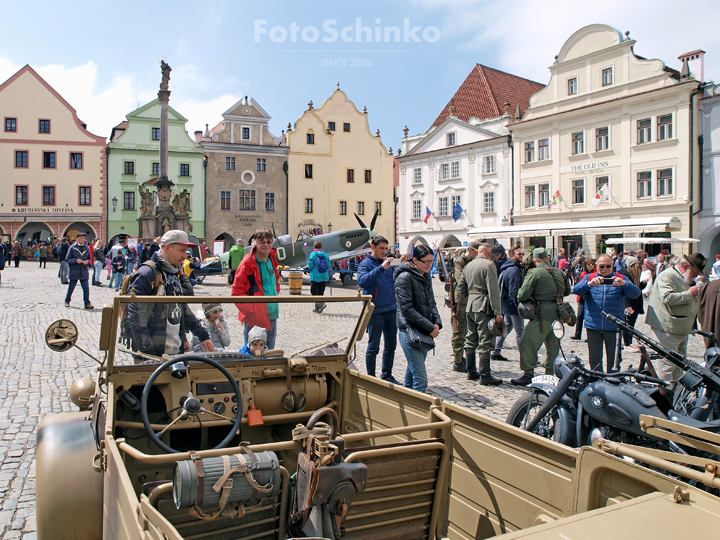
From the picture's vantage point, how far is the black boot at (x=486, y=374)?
22.2 feet

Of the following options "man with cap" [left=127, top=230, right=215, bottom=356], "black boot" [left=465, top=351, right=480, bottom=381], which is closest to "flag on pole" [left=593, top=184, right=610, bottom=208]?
"black boot" [left=465, top=351, right=480, bottom=381]

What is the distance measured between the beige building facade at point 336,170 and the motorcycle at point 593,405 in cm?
3820

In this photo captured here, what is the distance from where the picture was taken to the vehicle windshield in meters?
3.14

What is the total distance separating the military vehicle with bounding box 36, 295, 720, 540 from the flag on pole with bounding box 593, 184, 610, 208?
1095 inches

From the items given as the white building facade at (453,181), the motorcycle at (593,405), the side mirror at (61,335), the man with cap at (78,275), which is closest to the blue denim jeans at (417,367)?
the motorcycle at (593,405)

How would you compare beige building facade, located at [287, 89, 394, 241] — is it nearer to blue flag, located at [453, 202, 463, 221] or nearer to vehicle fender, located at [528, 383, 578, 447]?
blue flag, located at [453, 202, 463, 221]

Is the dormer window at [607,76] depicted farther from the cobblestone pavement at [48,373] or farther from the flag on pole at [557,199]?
the cobblestone pavement at [48,373]

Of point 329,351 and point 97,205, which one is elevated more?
point 97,205

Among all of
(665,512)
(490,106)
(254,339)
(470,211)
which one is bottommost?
(665,512)

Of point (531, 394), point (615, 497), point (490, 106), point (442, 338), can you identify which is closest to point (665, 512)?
point (615, 497)

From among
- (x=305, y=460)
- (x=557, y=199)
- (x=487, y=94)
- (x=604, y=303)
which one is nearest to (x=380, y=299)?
(x=604, y=303)

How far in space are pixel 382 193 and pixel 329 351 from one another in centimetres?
4112

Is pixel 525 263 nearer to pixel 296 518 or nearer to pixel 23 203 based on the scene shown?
pixel 296 518

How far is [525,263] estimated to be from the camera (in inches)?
347
